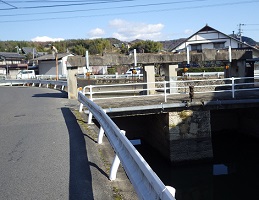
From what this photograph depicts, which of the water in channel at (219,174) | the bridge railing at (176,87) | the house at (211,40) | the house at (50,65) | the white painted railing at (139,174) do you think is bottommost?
the water in channel at (219,174)

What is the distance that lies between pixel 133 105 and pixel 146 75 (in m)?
6.79

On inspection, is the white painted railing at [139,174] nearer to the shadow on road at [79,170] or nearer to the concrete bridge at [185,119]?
the shadow on road at [79,170]

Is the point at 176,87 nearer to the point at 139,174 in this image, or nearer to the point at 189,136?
the point at 189,136

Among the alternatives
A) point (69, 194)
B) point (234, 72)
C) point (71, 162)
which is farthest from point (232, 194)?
point (234, 72)

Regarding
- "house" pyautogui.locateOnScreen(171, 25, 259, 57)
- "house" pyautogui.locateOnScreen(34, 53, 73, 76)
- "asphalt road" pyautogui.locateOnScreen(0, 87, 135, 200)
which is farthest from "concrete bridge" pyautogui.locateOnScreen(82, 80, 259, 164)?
"house" pyautogui.locateOnScreen(34, 53, 73, 76)

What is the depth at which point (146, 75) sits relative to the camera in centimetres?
1992

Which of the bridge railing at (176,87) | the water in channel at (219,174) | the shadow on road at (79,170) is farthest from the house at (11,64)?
the shadow on road at (79,170)

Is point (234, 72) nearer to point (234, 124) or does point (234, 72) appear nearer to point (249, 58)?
point (249, 58)

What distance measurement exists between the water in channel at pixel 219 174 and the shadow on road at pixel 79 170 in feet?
16.2

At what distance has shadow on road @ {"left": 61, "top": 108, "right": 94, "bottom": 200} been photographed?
4.59m

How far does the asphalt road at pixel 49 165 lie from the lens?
4672mm

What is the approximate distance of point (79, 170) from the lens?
5609 millimetres

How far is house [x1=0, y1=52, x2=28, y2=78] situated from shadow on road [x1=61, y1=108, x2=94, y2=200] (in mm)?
56278

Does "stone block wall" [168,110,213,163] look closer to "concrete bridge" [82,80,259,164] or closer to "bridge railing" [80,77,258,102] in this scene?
"concrete bridge" [82,80,259,164]
